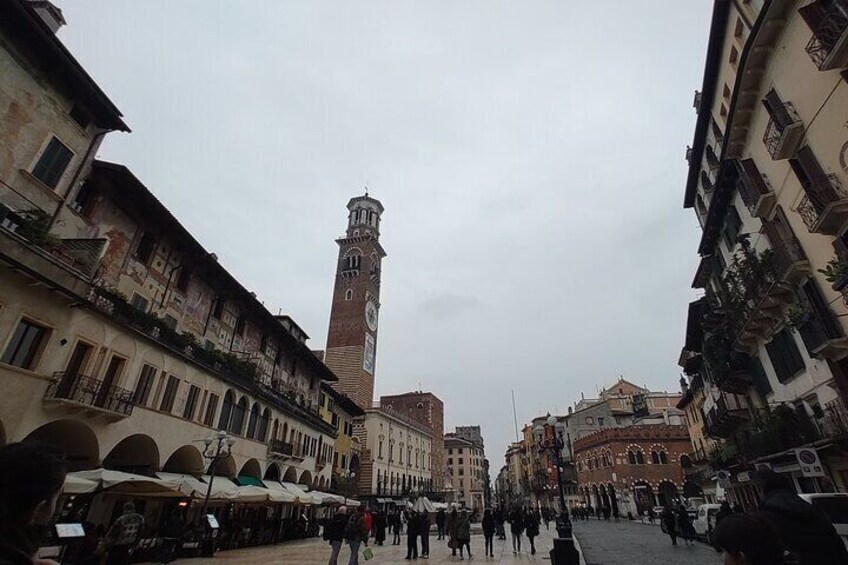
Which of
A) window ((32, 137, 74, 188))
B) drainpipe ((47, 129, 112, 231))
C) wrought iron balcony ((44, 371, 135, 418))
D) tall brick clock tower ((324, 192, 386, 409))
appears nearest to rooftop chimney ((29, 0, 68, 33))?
drainpipe ((47, 129, 112, 231))

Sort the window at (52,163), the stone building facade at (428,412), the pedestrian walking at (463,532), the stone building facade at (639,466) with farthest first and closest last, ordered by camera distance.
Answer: the stone building facade at (428,412), the stone building facade at (639,466), the pedestrian walking at (463,532), the window at (52,163)

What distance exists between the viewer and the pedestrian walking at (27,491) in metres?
1.91

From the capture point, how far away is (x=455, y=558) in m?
17.5

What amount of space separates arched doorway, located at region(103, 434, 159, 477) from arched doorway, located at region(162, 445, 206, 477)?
1914 millimetres

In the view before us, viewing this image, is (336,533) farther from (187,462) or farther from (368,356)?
(368,356)

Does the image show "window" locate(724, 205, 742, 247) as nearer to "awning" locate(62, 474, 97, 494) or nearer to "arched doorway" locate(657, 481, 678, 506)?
"awning" locate(62, 474, 97, 494)

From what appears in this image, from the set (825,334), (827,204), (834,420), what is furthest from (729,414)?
(827,204)

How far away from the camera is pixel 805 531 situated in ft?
14.2

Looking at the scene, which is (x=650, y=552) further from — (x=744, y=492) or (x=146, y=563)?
(x=146, y=563)

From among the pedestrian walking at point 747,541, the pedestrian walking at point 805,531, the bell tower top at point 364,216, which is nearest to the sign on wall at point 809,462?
the pedestrian walking at point 805,531

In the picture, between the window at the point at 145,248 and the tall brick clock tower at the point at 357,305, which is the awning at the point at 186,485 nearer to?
the window at the point at 145,248

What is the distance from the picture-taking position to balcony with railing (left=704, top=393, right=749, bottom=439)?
23.0 m

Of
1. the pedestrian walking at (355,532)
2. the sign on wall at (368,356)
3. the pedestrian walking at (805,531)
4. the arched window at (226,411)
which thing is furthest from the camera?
the sign on wall at (368,356)

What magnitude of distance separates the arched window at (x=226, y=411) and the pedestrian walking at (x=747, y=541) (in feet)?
77.9
